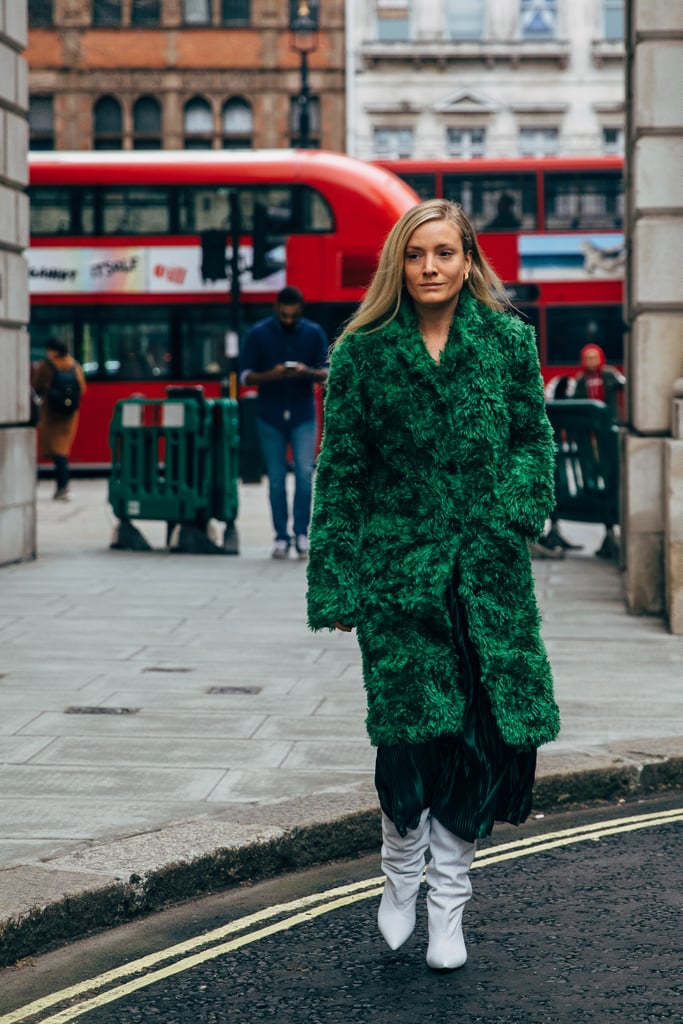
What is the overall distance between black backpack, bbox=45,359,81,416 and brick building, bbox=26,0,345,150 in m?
22.0

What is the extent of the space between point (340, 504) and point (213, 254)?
15347mm

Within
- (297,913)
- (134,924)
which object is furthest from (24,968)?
(297,913)

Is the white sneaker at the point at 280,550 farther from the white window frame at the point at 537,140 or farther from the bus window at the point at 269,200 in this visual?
the white window frame at the point at 537,140

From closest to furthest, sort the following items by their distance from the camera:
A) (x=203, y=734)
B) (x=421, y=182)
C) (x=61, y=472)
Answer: (x=203, y=734) < (x=61, y=472) < (x=421, y=182)

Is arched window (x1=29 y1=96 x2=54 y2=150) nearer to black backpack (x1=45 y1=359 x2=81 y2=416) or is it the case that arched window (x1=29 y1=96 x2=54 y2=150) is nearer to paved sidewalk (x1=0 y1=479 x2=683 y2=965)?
black backpack (x1=45 y1=359 x2=81 y2=416)

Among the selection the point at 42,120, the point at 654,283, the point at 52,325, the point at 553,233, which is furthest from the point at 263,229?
the point at 42,120

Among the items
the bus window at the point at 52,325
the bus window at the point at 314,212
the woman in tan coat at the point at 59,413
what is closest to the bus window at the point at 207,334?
the bus window at the point at 314,212

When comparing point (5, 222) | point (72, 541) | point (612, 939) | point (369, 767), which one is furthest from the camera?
point (72, 541)

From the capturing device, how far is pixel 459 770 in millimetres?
3785

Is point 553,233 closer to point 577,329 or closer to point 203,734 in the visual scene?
point 577,329

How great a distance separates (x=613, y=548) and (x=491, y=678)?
877 centimetres

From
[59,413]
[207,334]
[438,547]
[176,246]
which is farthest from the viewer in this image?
[207,334]

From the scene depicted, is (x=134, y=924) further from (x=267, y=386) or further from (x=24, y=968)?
(x=267, y=386)

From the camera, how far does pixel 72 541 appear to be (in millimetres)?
13578
